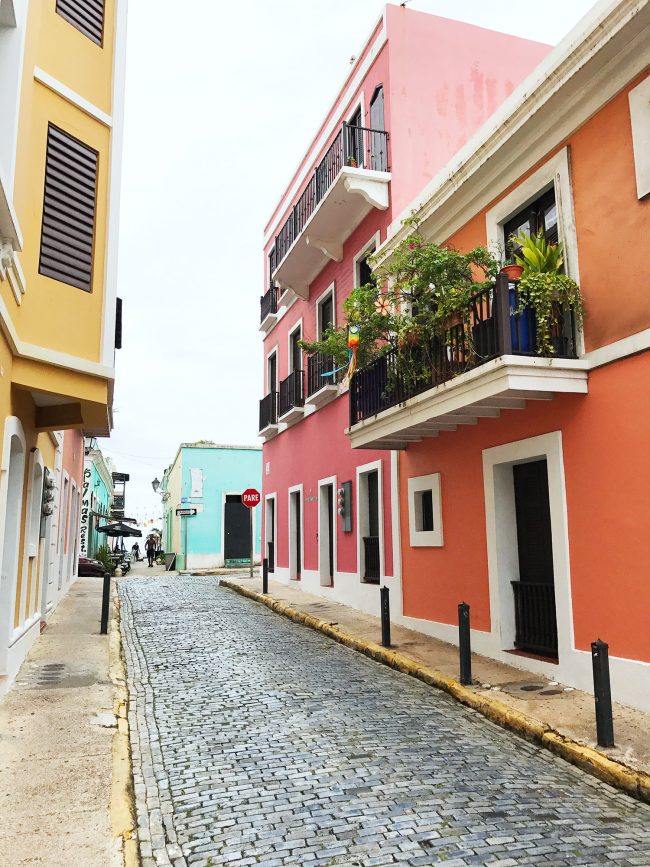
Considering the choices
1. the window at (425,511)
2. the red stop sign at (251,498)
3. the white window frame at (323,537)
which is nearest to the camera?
the window at (425,511)

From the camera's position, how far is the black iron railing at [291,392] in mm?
16672

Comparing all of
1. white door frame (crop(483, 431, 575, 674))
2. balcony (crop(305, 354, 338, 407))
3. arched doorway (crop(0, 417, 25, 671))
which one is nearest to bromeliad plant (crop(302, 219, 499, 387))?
white door frame (crop(483, 431, 575, 674))

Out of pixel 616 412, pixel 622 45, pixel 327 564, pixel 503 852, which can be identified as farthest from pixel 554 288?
pixel 327 564

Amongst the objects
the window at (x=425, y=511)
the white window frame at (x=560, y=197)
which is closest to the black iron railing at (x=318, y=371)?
the window at (x=425, y=511)

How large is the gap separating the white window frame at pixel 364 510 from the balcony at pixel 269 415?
5.84m

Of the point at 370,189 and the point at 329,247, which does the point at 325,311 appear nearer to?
the point at 329,247

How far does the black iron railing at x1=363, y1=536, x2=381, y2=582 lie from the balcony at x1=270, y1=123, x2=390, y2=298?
5.85 meters

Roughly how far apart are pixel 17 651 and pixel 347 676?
3697 mm

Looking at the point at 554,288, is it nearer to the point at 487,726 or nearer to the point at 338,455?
the point at 487,726

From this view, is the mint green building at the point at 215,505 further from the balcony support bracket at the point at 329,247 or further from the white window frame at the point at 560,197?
the white window frame at the point at 560,197

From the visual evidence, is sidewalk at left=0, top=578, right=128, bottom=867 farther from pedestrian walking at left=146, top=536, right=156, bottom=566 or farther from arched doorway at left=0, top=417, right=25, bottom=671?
pedestrian walking at left=146, top=536, right=156, bottom=566

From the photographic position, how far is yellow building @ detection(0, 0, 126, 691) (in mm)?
6438

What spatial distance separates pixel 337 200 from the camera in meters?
13.3

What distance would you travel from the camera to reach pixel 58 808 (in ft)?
13.8
